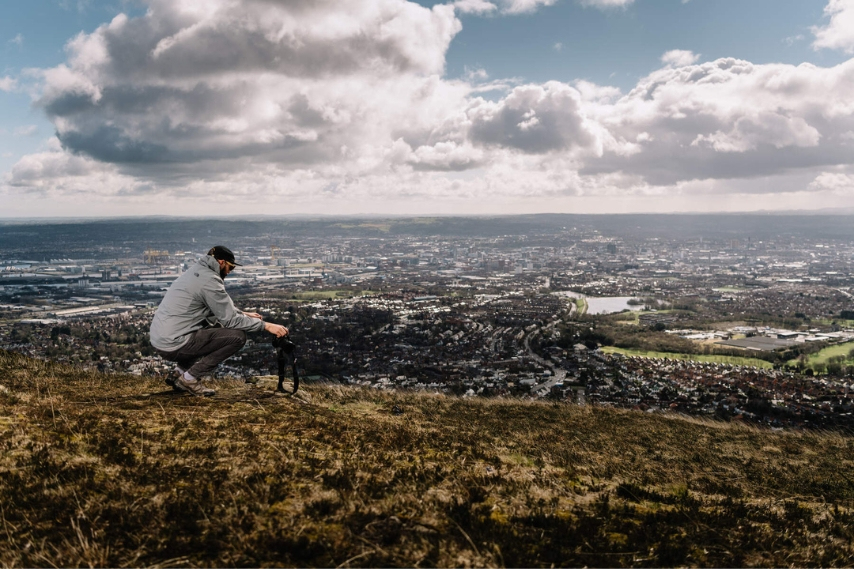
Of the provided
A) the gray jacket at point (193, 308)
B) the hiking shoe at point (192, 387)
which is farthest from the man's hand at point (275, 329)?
the hiking shoe at point (192, 387)

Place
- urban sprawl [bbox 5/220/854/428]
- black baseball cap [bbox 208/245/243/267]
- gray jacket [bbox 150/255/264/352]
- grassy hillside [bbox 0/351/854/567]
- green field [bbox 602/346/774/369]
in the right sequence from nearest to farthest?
grassy hillside [bbox 0/351/854/567]
gray jacket [bbox 150/255/264/352]
black baseball cap [bbox 208/245/243/267]
urban sprawl [bbox 5/220/854/428]
green field [bbox 602/346/774/369]

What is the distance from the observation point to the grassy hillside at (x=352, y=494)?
3.05m

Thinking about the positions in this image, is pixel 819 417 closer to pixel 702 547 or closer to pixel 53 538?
pixel 702 547

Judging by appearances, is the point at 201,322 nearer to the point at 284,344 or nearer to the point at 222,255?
the point at 222,255

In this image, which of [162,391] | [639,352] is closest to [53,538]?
[162,391]

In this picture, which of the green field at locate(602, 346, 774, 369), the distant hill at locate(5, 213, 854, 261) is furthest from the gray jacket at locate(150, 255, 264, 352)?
the distant hill at locate(5, 213, 854, 261)

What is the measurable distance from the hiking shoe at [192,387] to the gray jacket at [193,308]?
65cm

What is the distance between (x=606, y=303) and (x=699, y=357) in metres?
34.4

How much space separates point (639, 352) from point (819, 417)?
66.8 ft

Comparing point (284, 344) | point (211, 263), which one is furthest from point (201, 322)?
point (284, 344)

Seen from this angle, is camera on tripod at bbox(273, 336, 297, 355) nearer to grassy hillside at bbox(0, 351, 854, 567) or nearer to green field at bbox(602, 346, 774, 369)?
grassy hillside at bbox(0, 351, 854, 567)

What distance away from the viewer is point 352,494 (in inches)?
152

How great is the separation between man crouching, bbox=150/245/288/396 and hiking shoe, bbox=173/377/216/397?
0.05ft

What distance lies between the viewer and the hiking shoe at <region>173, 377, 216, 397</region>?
7379 mm
